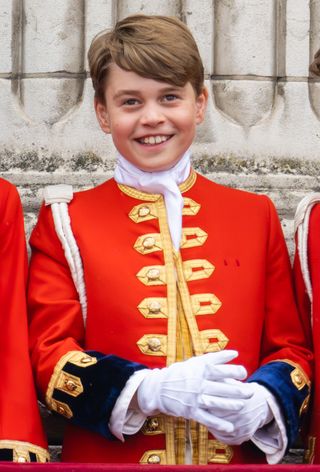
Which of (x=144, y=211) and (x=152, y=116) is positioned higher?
(x=152, y=116)

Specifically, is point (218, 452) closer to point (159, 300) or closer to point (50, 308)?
point (159, 300)

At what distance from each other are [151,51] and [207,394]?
733mm

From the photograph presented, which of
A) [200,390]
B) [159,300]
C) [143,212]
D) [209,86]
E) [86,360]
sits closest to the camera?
[200,390]

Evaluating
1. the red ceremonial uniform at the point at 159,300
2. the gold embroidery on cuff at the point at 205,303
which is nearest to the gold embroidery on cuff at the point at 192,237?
the red ceremonial uniform at the point at 159,300

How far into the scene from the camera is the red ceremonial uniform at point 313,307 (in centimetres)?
319

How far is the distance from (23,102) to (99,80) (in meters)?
0.69

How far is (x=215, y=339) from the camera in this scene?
3154mm

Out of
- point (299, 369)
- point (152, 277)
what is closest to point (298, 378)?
point (299, 369)

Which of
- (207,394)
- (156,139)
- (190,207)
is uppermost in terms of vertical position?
(156,139)

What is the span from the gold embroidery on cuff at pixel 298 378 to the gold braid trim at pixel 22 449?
0.53 meters

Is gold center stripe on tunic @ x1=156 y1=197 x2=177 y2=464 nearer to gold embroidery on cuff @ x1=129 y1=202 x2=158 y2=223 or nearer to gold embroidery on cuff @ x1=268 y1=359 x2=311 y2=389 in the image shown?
gold embroidery on cuff @ x1=129 y1=202 x2=158 y2=223

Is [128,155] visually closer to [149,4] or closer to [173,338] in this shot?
[173,338]

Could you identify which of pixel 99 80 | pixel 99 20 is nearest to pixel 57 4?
pixel 99 20

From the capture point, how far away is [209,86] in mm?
3961
